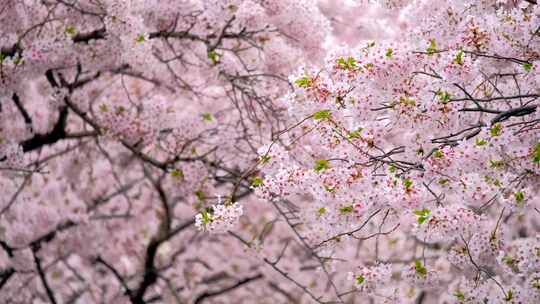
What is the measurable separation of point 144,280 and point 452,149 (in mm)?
5880

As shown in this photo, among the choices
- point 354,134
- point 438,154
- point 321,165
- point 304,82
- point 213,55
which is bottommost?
point 438,154

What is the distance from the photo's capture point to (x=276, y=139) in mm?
4121

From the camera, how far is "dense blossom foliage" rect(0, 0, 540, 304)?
4.12m

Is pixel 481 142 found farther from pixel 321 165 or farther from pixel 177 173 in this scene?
pixel 177 173

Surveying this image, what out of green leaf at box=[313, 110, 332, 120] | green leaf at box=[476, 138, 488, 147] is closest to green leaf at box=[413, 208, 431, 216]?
green leaf at box=[476, 138, 488, 147]

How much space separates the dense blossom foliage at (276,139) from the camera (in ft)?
13.5

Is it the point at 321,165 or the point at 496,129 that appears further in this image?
the point at 321,165

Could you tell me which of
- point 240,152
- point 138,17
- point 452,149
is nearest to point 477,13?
point 452,149

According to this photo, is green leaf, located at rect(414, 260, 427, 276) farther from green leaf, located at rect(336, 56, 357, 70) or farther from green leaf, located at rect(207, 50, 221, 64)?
green leaf, located at rect(207, 50, 221, 64)

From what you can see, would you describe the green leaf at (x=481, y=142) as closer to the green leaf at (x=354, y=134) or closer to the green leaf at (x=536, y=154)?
the green leaf at (x=536, y=154)

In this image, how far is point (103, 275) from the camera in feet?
35.9

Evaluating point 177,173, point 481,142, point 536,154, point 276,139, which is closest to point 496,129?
point 481,142

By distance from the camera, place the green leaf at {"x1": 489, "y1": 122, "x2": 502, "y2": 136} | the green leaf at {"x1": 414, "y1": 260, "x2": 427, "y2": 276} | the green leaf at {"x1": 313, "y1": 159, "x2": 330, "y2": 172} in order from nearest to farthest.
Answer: the green leaf at {"x1": 489, "y1": 122, "x2": 502, "y2": 136} < the green leaf at {"x1": 313, "y1": 159, "x2": 330, "y2": 172} < the green leaf at {"x1": 414, "y1": 260, "x2": 427, "y2": 276}

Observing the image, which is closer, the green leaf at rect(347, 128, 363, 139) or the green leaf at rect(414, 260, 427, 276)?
the green leaf at rect(347, 128, 363, 139)
